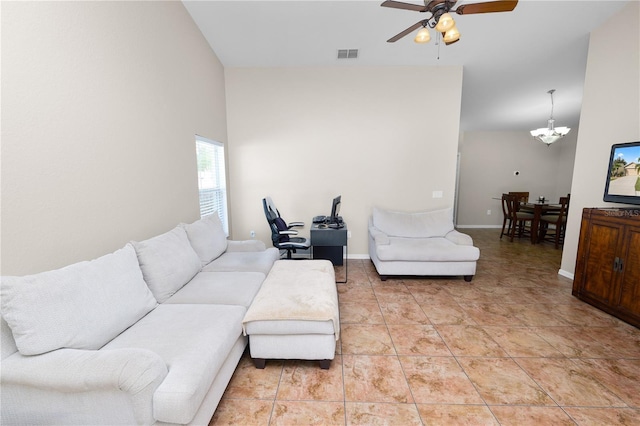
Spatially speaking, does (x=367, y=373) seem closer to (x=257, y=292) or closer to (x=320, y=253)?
(x=257, y=292)

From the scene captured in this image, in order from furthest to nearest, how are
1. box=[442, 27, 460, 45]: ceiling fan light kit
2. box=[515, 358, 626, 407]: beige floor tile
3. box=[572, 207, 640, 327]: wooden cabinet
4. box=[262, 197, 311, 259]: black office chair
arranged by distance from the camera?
box=[262, 197, 311, 259]: black office chair < box=[572, 207, 640, 327]: wooden cabinet < box=[442, 27, 460, 45]: ceiling fan light kit < box=[515, 358, 626, 407]: beige floor tile

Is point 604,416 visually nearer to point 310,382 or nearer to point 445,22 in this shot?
point 310,382

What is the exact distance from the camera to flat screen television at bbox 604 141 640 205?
8.29 ft

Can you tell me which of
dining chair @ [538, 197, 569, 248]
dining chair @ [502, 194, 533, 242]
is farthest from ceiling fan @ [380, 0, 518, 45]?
dining chair @ [502, 194, 533, 242]

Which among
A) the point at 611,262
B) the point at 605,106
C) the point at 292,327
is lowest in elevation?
the point at 292,327

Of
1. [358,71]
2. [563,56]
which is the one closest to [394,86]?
[358,71]

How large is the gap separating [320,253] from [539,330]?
2.58m

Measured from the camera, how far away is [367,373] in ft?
5.80

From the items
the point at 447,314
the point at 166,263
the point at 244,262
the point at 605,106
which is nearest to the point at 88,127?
the point at 166,263

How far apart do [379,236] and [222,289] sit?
7.31 ft

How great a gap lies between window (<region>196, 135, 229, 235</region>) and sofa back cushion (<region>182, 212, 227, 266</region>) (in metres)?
0.61

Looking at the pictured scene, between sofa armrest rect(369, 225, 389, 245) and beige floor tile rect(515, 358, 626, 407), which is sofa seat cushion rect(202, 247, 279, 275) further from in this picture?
beige floor tile rect(515, 358, 626, 407)

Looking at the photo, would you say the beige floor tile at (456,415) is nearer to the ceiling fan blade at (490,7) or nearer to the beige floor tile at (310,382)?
the beige floor tile at (310,382)

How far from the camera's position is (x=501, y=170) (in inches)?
276
